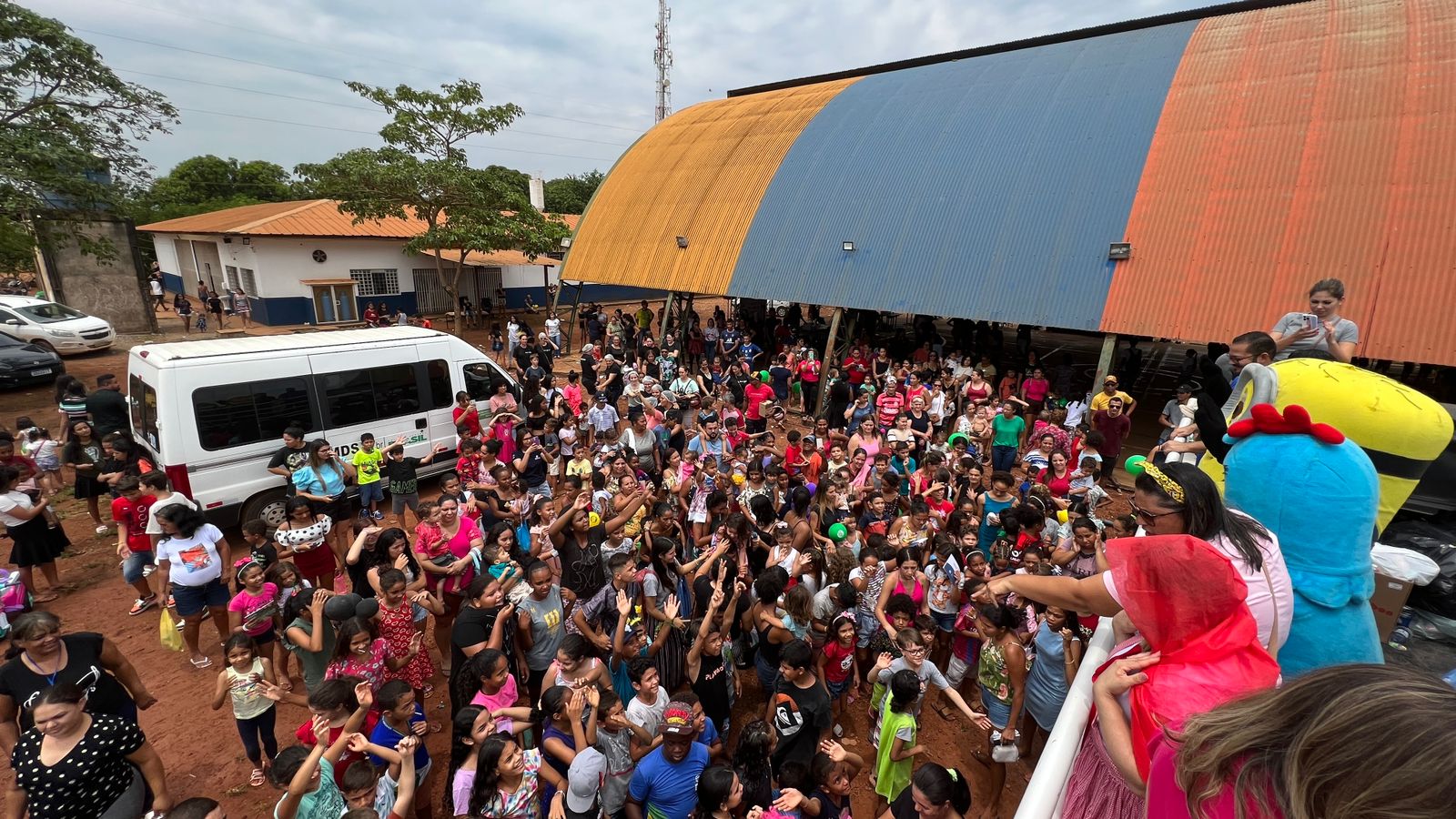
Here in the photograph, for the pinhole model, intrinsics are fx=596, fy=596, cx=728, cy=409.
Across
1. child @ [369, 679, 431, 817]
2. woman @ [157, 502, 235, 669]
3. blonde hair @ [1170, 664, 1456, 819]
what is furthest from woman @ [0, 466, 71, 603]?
blonde hair @ [1170, 664, 1456, 819]

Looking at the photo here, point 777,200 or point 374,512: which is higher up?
point 777,200

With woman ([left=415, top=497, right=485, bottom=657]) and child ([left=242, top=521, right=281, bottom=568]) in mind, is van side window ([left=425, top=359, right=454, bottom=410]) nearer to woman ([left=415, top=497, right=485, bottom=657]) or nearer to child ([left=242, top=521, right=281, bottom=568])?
child ([left=242, top=521, right=281, bottom=568])

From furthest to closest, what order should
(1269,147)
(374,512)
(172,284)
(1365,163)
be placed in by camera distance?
(172,284), (1269,147), (1365,163), (374,512)

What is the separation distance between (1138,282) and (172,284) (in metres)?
45.1

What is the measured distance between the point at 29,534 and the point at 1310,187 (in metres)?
19.9

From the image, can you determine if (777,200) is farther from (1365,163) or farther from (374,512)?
(374,512)

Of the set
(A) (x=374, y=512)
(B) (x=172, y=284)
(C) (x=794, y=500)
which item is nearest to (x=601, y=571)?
(C) (x=794, y=500)

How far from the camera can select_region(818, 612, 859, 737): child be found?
4.83 metres

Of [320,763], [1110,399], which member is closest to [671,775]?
[320,763]

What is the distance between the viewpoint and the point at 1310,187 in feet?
36.5

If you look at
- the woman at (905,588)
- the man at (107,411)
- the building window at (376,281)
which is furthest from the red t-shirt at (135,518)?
the building window at (376,281)

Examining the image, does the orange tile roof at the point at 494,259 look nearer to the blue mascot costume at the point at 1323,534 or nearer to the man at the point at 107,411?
the man at the point at 107,411

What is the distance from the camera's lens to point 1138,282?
11938mm

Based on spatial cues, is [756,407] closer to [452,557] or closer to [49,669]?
[452,557]
